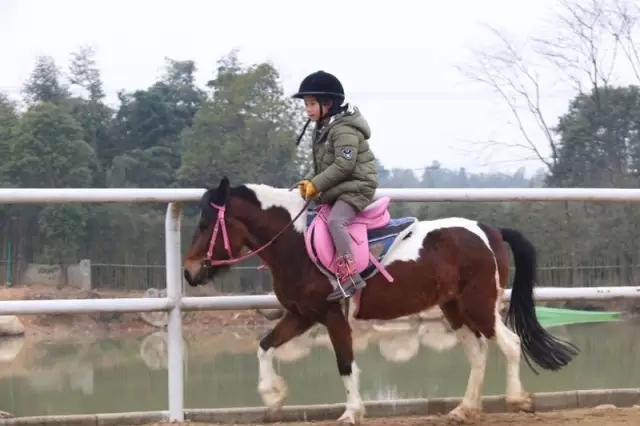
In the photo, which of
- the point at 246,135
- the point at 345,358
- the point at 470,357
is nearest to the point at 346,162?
the point at 345,358

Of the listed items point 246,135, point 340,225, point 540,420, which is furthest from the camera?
point 246,135

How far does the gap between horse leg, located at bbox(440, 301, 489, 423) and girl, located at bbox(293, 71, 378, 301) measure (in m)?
0.79

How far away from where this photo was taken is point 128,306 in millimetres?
4750

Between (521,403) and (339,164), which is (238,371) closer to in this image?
(521,403)

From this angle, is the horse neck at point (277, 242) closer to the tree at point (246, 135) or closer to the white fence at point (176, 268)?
the white fence at point (176, 268)

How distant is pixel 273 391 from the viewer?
4.74m

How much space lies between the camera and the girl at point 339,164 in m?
4.56

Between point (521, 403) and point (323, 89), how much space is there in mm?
1969

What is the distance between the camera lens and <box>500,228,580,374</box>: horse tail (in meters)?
5.09

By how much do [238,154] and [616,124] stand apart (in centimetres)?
1048

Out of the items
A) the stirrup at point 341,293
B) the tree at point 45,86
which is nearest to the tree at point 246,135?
the tree at point 45,86

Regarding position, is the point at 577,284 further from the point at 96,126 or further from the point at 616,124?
the point at 96,126

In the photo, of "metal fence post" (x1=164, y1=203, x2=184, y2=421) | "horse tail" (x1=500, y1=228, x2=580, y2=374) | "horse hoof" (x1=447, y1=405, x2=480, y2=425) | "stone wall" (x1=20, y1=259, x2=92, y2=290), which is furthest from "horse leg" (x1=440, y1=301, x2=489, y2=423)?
"stone wall" (x1=20, y1=259, x2=92, y2=290)

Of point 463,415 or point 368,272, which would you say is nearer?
point 368,272
